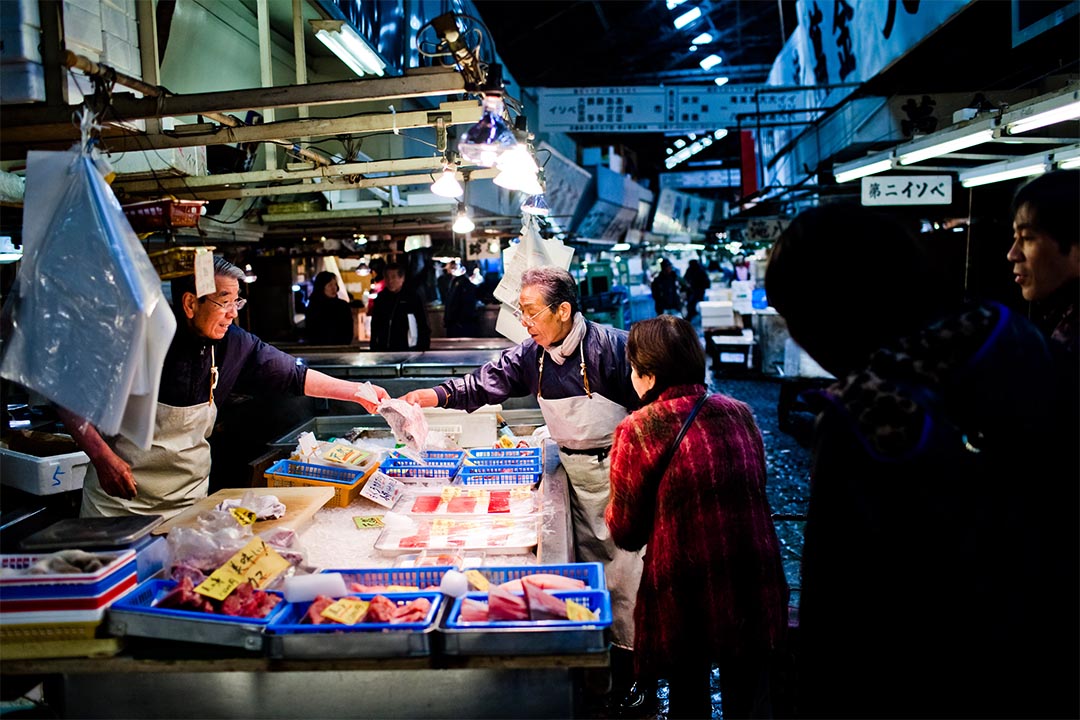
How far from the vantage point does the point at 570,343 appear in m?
4.31

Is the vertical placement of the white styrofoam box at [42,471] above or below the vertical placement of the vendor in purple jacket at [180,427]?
below

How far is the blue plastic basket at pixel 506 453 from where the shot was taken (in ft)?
14.4

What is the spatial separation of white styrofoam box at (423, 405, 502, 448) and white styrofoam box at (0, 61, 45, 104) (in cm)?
299

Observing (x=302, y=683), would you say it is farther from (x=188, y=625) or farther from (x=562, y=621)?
(x=562, y=621)

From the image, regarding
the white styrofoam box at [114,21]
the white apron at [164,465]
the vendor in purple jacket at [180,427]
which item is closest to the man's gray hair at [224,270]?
the vendor in purple jacket at [180,427]

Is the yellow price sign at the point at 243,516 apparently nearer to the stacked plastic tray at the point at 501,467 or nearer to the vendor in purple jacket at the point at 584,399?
the stacked plastic tray at the point at 501,467

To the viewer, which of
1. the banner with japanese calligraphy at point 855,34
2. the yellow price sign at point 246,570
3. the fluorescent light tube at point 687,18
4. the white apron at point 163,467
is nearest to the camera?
the yellow price sign at point 246,570

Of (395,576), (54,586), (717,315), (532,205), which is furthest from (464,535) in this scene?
(717,315)

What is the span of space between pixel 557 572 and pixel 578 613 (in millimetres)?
365

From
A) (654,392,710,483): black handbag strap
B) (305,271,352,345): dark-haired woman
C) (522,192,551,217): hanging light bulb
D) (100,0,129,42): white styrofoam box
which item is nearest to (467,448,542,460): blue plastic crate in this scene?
(654,392,710,483): black handbag strap

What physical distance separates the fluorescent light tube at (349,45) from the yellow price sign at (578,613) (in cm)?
460

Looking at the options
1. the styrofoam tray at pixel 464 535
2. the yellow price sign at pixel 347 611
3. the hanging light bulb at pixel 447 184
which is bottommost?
the styrofoam tray at pixel 464 535

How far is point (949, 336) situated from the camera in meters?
1.66

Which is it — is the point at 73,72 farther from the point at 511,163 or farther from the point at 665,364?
the point at 665,364
